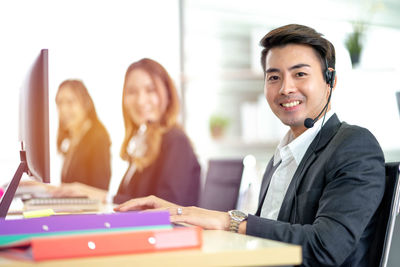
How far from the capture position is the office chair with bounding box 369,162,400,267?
145 centimetres

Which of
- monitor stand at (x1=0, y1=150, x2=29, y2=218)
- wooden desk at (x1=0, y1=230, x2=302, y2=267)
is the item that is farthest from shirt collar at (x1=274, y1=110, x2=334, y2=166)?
monitor stand at (x1=0, y1=150, x2=29, y2=218)

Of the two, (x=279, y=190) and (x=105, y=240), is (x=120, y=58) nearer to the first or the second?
(x=279, y=190)

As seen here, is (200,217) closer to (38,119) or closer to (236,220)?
(236,220)

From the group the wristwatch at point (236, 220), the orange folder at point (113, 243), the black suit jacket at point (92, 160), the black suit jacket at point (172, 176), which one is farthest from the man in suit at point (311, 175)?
the black suit jacket at point (92, 160)

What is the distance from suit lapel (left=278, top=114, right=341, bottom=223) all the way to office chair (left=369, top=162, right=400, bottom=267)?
212 millimetres

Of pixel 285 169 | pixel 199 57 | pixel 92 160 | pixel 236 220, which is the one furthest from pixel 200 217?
pixel 199 57

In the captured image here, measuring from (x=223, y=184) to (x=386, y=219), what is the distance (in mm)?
1320

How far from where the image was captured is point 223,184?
2.74 metres

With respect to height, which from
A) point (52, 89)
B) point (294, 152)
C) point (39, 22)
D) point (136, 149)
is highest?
point (39, 22)

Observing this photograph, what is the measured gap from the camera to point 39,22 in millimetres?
4668

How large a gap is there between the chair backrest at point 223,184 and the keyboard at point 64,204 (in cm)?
56

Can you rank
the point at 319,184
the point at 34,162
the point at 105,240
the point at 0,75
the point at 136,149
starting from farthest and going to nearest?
1. the point at 0,75
2. the point at 136,149
3. the point at 34,162
4. the point at 319,184
5. the point at 105,240

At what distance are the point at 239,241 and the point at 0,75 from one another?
3.86m

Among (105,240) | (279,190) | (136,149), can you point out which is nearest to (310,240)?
(279,190)
